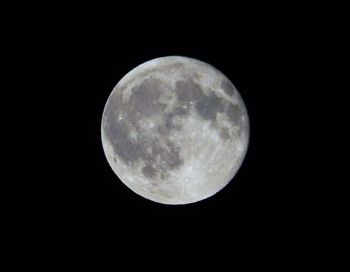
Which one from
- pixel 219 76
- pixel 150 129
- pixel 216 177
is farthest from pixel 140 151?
pixel 219 76

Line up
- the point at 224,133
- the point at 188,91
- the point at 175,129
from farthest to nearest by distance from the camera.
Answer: the point at 224,133
the point at 188,91
the point at 175,129

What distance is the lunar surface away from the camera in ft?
17.0

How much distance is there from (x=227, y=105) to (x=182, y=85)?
2.16 feet

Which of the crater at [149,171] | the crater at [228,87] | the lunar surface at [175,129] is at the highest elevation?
the crater at [228,87]

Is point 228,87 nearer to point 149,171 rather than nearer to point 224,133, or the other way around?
point 224,133

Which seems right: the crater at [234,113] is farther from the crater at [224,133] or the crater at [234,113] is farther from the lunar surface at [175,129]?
the crater at [224,133]

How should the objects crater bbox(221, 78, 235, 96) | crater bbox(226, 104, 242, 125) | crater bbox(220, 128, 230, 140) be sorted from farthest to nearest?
crater bbox(221, 78, 235, 96), crater bbox(226, 104, 242, 125), crater bbox(220, 128, 230, 140)

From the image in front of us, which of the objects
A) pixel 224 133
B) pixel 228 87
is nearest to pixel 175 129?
pixel 224 133

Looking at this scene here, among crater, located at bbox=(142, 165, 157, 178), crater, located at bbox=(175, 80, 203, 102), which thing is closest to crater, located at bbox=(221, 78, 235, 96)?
crater, located at bbox=(175, 80, 203, 102)

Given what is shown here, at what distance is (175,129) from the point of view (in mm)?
5152

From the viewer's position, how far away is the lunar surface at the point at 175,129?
17.0 ft

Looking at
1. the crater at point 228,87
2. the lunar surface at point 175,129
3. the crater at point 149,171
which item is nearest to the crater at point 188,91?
the lunar surface at point 175,129

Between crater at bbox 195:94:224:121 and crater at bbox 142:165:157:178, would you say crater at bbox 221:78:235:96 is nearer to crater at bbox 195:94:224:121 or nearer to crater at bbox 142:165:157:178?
crater at bbox 195:94:224:121

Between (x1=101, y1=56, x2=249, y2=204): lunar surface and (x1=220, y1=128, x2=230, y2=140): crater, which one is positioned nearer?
(x1=101, y1=56, x2=249, y2=204): lunar surface
